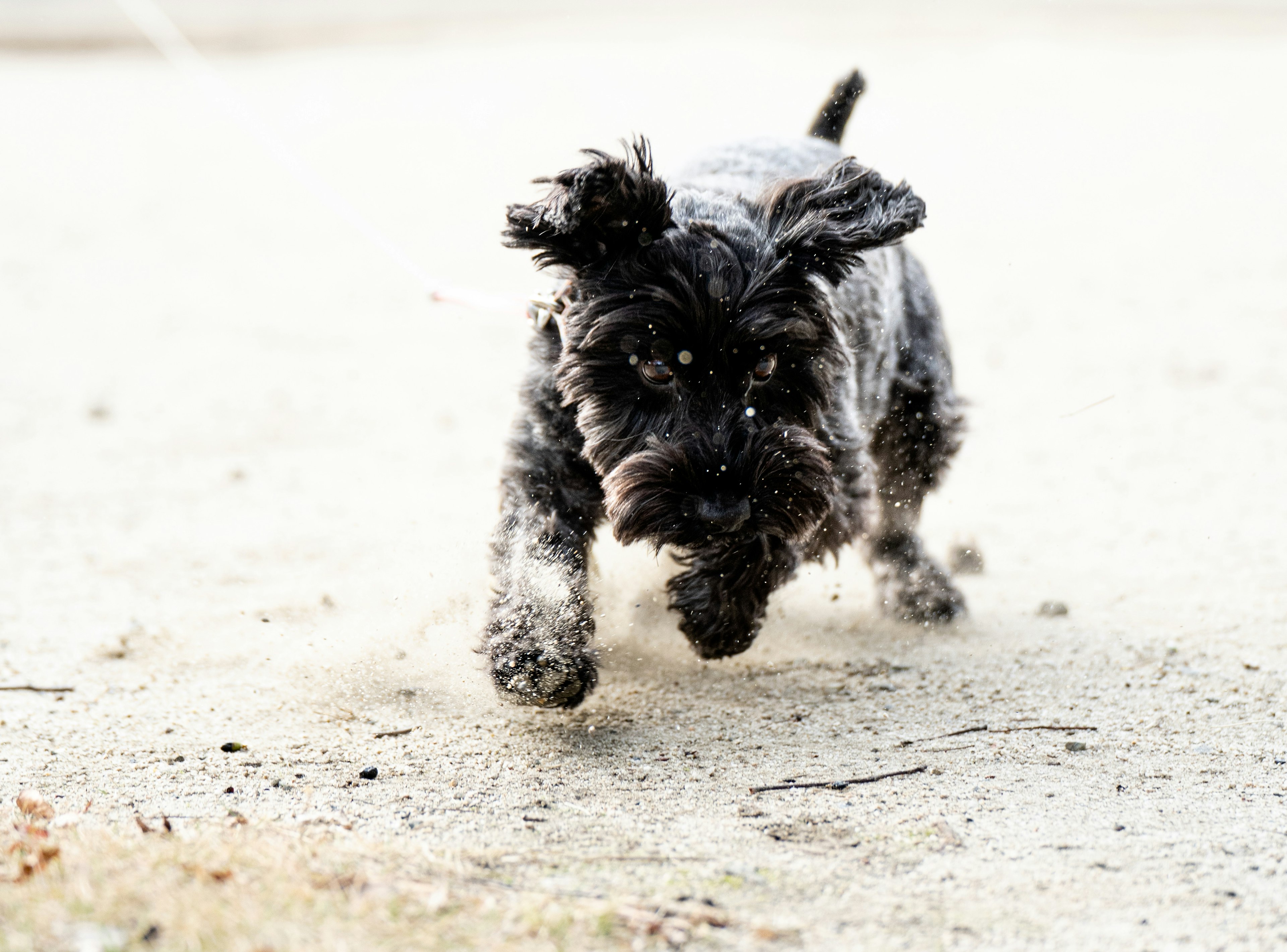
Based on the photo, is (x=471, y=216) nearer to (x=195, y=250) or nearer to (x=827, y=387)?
(x=195, y=250)

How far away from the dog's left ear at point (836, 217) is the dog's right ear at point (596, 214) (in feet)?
1.34

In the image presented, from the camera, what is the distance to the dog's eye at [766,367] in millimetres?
3592

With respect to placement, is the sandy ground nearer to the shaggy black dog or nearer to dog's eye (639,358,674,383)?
the shaggy black dog

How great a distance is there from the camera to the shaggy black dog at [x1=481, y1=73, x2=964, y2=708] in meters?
3.42

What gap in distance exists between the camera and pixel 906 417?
5113mm

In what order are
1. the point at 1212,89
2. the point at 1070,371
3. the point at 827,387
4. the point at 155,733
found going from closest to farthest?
the point at 155,733
the point at 827,387
the point at 1070,371
the point at 1212,89

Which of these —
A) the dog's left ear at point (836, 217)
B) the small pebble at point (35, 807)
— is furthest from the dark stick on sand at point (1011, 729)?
the small pebble at point (35, 807)

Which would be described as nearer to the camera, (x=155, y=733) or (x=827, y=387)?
(x=155, y=733)

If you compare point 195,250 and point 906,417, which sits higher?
point 195,250

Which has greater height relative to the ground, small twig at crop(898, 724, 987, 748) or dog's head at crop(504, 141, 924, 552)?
dog's head at crop(504, 141, 924, 552)

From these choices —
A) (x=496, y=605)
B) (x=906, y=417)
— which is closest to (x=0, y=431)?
(x=496, y=605)

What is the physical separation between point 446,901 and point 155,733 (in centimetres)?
173

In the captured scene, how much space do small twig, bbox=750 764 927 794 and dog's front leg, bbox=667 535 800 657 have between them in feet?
2.58

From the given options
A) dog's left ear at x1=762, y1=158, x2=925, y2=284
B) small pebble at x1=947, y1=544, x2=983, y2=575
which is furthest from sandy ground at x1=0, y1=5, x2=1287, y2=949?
dog's left ear at x1=762, y1=158, x2=925, y2=284
